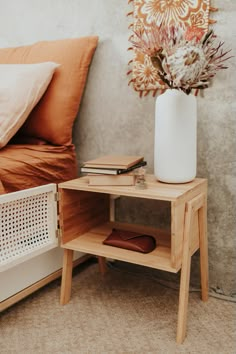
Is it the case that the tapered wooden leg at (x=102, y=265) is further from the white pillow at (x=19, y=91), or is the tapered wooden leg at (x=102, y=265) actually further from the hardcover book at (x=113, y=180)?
the white pillow at (x=19, y=91)

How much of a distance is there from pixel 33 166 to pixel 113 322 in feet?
2.14

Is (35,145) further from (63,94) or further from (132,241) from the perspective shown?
(132,241)

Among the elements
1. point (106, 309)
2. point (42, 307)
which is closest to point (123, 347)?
point (106, 309)

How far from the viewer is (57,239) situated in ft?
4.52

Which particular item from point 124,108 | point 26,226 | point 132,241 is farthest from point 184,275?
point 124,108

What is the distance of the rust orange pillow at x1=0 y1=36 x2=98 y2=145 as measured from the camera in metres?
1.54

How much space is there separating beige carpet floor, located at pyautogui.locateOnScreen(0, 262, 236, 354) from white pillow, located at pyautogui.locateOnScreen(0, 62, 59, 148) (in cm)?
67

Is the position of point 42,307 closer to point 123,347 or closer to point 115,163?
point 123,347

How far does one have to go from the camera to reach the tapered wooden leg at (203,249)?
4.34 ft

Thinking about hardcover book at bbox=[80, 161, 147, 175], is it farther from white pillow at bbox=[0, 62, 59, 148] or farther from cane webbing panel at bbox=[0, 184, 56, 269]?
white pillow at bbox=[0, 62, 59, 148]

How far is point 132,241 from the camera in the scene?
4.19ft

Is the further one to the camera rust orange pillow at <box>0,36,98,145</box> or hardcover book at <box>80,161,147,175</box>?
rust orange pillow at <box>0,36,98,145</box>

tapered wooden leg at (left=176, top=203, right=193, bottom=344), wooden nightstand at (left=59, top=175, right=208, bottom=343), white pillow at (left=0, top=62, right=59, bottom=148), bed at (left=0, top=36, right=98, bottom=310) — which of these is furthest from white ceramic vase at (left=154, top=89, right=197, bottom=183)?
white pillow at (left=0, top=62, right=59, bottom=148)

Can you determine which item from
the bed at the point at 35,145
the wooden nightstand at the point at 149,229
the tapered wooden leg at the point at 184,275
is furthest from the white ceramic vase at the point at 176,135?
the bed at the point at 35,145
